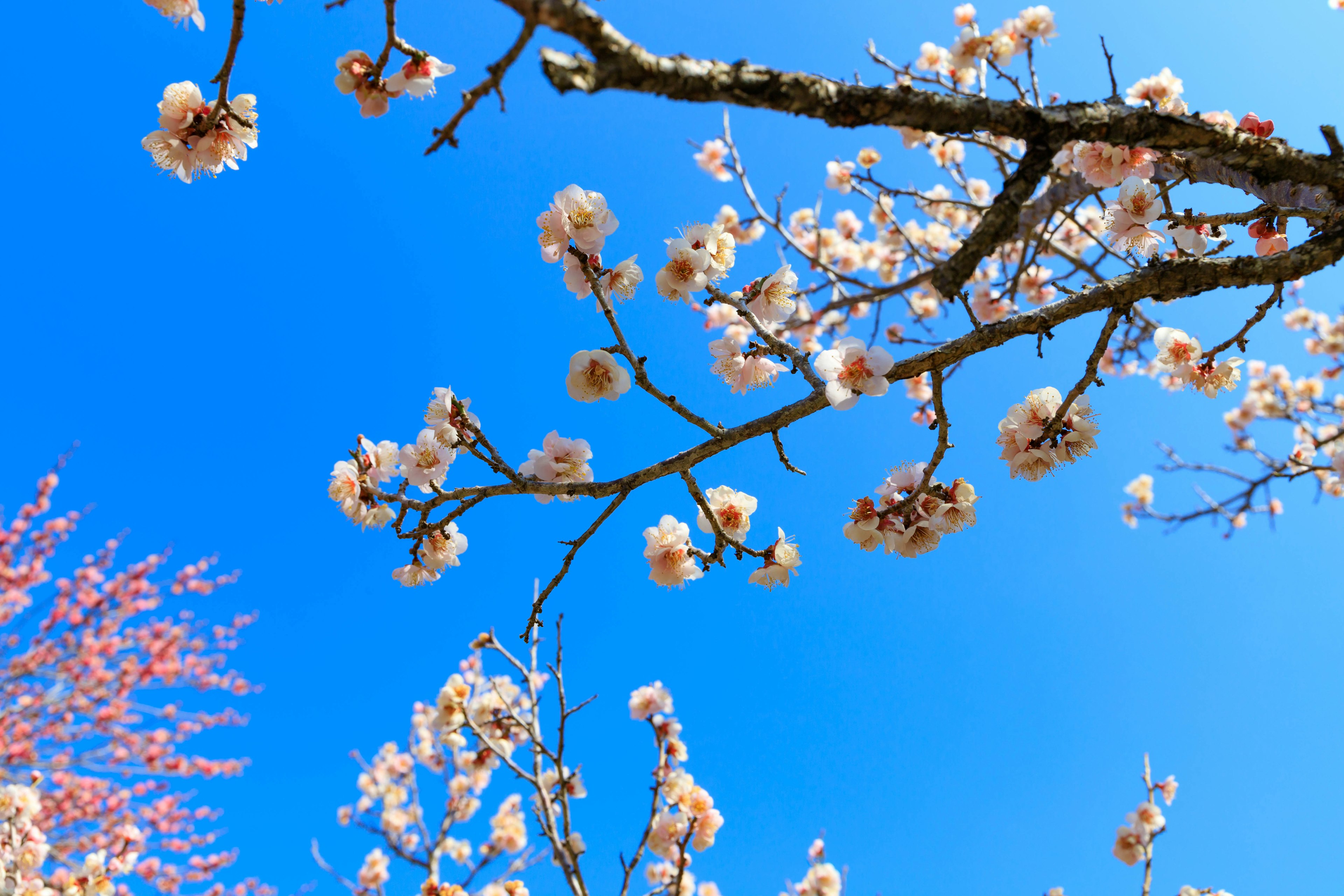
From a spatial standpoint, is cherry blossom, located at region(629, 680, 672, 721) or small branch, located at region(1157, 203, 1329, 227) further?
cherry blossom, located at region(629, 680, 672, 721)

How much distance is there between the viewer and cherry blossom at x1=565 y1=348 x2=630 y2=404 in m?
2.01

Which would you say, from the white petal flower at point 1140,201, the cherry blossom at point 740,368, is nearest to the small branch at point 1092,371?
the white petal flower at point 1140,201

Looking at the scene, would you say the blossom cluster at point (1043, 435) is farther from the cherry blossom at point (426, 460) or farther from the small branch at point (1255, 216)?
the cherry blossom at point (426, 460)

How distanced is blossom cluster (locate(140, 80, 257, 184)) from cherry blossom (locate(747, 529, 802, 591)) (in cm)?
215

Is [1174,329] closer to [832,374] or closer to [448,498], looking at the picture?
[832,374]

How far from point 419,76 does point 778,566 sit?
76.8 inches

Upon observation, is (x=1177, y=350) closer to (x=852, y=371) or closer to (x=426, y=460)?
(x=852, y=371)

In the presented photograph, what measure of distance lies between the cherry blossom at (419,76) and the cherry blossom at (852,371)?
1.52 meters

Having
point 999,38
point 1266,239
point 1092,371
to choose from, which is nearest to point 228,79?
point 1092,371

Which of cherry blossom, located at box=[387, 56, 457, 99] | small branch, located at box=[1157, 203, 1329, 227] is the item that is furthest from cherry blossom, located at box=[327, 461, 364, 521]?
small branch, located at box=[1157, 203, 1329, 227]

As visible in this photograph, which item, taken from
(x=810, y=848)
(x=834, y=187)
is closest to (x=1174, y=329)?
(x=834, y=187)

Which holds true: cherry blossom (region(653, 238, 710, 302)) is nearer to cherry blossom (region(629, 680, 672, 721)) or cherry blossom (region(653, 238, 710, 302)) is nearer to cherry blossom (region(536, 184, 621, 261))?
cherry blossom (region(536, 184, 621, 261))

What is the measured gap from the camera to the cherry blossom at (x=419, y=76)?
6.88 feet

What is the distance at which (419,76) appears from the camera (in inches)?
82.7
